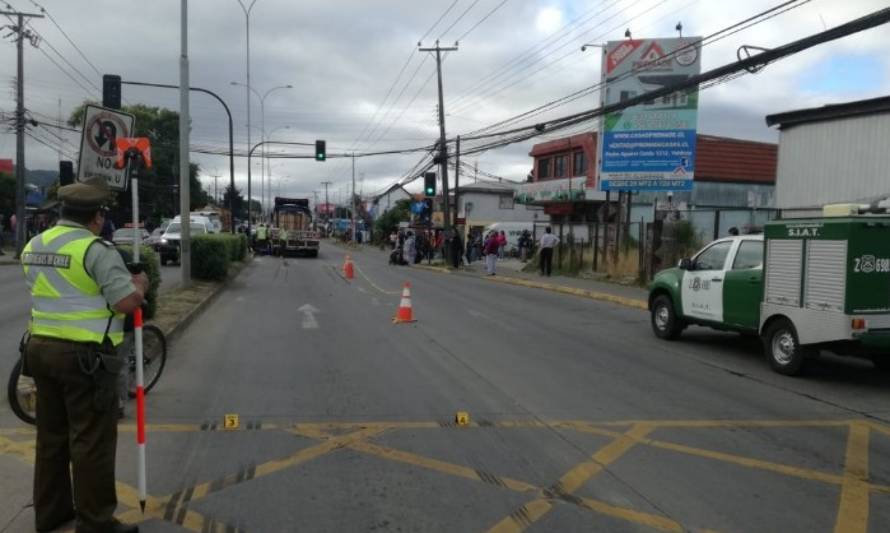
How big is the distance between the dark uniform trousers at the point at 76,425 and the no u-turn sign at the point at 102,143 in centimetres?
485

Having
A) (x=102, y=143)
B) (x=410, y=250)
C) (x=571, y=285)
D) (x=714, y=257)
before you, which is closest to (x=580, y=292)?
(x=571, y=285)

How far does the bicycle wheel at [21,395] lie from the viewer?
6.19m

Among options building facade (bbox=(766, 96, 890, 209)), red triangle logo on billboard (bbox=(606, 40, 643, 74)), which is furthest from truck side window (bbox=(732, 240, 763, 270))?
red triangle logo on billboard (bbox=(606, 40, 643, 74))

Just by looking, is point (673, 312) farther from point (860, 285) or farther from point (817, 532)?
point (817, 532)

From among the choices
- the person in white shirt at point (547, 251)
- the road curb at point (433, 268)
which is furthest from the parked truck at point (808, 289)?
the road curb at point (433, 268)

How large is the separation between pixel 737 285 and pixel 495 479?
6742 mm

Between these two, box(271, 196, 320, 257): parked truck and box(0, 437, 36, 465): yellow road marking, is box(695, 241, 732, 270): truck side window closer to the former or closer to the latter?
box(0, 437, 36, 465): yellow road marking

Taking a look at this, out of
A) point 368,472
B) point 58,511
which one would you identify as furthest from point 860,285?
point 58,511

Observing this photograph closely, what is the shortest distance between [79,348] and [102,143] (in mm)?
5438

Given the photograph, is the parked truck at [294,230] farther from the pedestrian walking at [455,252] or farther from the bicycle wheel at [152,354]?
the bicycle wheel at [152,354]

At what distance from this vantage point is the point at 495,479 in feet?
17.1

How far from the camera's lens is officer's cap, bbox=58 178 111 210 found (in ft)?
13.1

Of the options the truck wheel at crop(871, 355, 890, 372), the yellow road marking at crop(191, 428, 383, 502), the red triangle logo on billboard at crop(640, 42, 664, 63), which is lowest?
the yellow road marking at crop(191, 428, 383, 502)

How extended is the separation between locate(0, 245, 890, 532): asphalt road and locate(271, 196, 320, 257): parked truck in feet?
106
